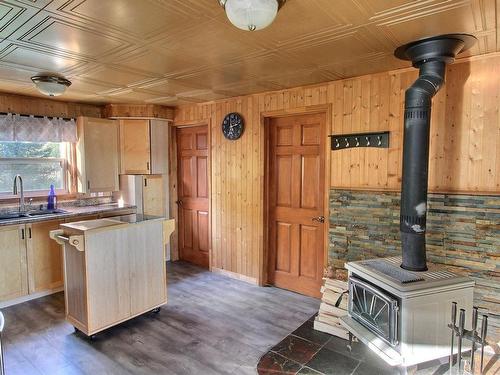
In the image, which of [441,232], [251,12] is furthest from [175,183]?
[251,12]

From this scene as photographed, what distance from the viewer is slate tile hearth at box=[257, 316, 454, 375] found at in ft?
7.55

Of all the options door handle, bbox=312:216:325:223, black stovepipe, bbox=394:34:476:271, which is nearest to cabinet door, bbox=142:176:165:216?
door handle, bbox=312:216:325:223

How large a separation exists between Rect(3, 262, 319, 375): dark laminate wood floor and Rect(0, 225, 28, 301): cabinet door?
190mm

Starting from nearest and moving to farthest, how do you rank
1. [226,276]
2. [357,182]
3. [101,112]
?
1. [357,182]
2. [226,276]
3. [101,112]

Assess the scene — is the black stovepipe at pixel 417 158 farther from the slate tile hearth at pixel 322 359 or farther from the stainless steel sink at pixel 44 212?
the stainless steel sink at pixel 44 212

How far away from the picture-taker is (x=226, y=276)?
4266mm

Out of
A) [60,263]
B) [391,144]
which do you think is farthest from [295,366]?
[60,263]

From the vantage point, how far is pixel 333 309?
112 inches

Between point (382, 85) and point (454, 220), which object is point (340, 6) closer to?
point (382, 85)

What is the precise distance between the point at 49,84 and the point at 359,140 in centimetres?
288

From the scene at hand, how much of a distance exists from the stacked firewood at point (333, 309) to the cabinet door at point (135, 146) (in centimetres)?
290

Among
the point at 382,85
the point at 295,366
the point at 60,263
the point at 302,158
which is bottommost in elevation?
the point at 295,366

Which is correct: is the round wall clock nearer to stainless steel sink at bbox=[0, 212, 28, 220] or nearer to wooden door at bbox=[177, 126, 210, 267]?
wooden door at bbox=[177, 126, 210, 267]

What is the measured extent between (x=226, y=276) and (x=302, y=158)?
1845 mm
